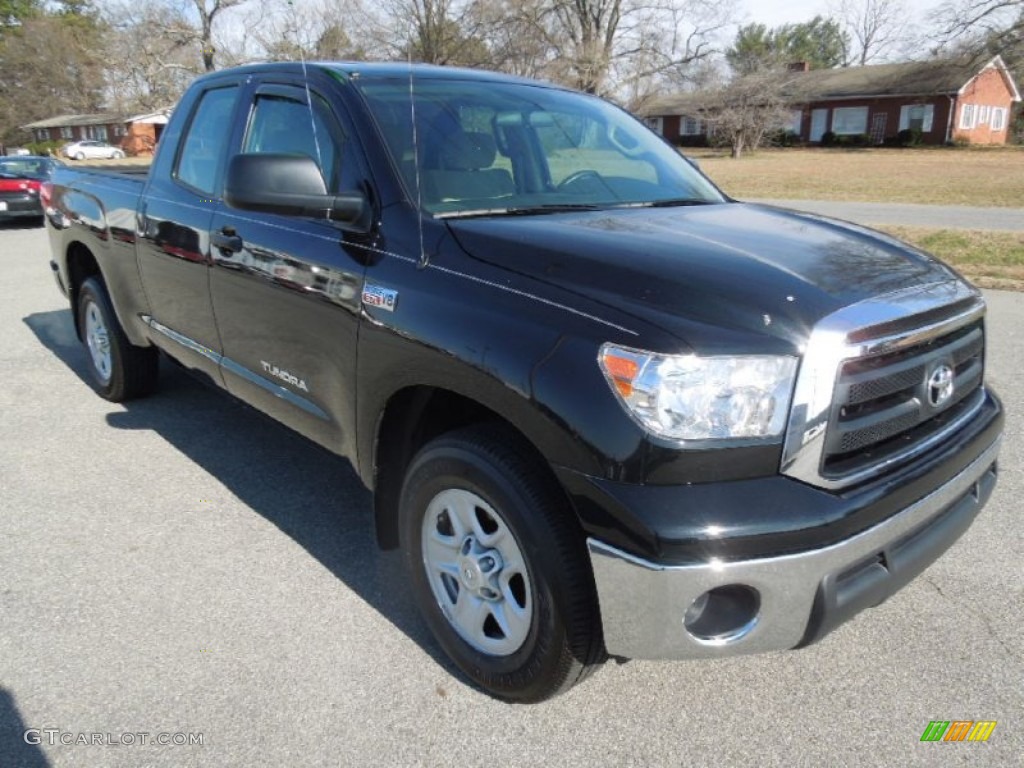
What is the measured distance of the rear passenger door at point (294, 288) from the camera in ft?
9.37

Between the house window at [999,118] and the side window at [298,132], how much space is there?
6426 cm

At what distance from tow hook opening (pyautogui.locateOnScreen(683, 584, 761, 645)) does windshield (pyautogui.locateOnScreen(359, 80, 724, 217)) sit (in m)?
1.46

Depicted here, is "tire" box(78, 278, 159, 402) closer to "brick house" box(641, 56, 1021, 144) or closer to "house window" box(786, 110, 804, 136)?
"brick house" box(641, 56, 1021, 144)

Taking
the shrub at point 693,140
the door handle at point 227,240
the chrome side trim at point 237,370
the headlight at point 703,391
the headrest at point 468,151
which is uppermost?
the shrub at point 693,140

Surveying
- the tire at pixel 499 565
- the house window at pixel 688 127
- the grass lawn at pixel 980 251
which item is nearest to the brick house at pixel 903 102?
the house window at pixel 688 127

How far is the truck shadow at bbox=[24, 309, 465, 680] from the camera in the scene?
316 cm

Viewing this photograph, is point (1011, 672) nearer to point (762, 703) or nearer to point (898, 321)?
point (762, 703)

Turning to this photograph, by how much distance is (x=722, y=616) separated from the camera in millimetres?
2088

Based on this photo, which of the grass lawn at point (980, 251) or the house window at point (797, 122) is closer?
the grass lawn at point (980, 251)

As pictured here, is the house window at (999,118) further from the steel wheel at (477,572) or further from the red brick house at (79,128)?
the steel wheel at (477,572)

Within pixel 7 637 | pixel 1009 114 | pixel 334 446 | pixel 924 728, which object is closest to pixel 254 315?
pixel 334 446

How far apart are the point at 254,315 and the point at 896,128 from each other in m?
59.0

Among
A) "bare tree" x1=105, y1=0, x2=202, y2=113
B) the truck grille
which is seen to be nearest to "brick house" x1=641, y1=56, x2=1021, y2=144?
"bare tree" x1=105, y1=0, x2=202, y2=113

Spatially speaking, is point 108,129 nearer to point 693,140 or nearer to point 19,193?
point 693,140
